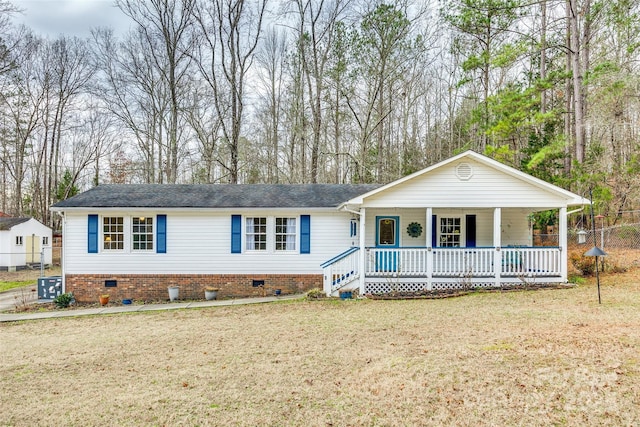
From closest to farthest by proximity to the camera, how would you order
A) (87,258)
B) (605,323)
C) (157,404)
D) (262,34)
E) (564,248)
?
1. (157,404)
2. (605,323)
3. (564,248)
4. (87,258)
5. (262,34)

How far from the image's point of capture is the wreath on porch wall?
550 inches

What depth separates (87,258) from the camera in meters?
13.1

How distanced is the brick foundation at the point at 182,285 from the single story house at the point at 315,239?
34 millimetres

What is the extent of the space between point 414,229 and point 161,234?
8.73m

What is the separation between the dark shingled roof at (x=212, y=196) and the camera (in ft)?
43.1

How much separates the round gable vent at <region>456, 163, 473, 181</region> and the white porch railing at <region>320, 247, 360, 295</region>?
384 cm

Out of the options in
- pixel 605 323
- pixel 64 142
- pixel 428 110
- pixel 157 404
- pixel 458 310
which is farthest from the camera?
pixel 64 142

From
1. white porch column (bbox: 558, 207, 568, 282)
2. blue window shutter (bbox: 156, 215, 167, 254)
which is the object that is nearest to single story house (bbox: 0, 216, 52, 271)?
blue window shutter (bbox: 156, 215, 167, 254)

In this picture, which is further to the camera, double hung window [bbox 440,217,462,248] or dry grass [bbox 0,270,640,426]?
double hung window [bbox 440,217,462,248]

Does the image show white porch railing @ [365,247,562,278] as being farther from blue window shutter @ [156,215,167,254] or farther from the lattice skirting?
blue window shutter @ [156,215,167,254]

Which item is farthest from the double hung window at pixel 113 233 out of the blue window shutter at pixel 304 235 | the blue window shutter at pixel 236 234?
the blue window shutter at pixel 304 235

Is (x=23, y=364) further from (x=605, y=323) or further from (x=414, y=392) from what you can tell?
(x=605, y=323)

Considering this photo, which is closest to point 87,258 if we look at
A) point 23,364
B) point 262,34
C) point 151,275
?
point 151,275

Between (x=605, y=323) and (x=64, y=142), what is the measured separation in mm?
38618
